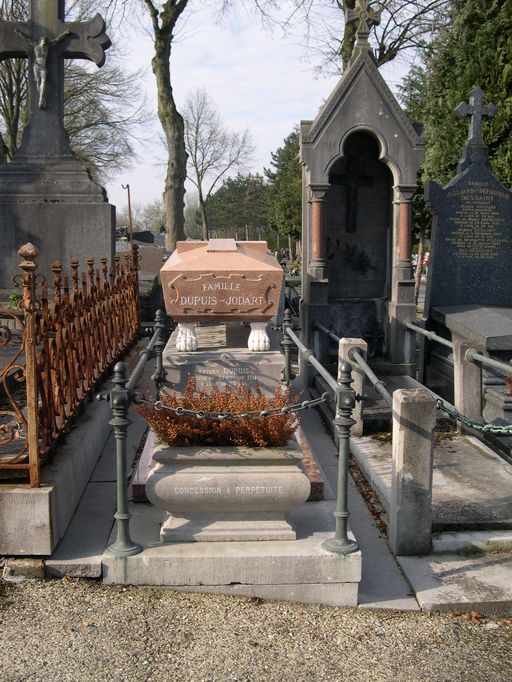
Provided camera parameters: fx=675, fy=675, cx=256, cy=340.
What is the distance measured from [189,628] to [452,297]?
7704mm

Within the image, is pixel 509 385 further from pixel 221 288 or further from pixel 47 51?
pixel 47 51

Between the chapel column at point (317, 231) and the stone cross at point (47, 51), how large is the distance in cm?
376

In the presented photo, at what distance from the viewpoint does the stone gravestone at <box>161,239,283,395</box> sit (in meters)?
5.56

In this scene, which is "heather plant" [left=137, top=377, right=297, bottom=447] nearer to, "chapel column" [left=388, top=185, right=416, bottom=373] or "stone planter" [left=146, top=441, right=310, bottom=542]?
"stone planter" [left=146, top=441, right=310, bottom=542]

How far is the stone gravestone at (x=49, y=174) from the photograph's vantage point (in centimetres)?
964

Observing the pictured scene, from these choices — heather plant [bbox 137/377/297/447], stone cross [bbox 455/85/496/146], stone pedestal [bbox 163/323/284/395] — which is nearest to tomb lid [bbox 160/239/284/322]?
stone pedestal [bbox 163/323/284/395]

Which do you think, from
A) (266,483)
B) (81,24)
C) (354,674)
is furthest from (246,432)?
(81,24)

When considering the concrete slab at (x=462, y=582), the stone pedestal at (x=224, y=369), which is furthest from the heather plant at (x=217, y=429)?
the stone pedestal at (x=224, y=369)

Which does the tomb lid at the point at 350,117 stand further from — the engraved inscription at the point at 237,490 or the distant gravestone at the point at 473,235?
the engraved inscription at the point at 237,490

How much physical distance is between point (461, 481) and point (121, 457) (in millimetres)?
2976

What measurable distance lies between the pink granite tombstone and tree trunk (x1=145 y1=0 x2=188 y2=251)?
49.0 feet

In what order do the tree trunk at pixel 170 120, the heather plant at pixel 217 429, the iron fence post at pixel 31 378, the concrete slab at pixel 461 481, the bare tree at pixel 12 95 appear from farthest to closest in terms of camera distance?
the bare tree at pixel 12 95
the tree trunk at pixel 170 120
the concrete slab at pixel 461 481
the heather plant at pixel 217 429
the iron fence post at pixel 31 378

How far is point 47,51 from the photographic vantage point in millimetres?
9953

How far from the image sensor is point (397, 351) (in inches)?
395
